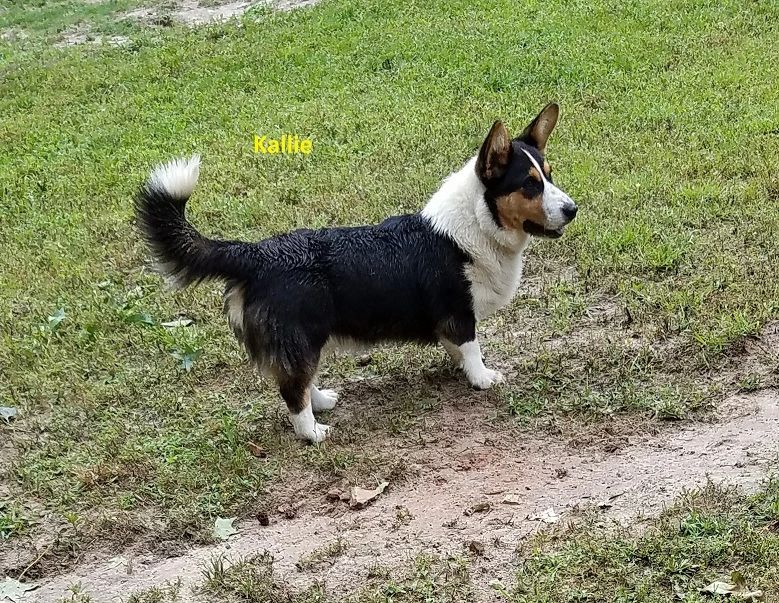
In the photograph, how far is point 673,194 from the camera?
6.26 m

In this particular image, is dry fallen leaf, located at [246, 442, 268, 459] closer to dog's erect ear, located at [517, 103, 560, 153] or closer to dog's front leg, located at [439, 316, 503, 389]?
dog's front leg, located at [439, 316, 503, 389]

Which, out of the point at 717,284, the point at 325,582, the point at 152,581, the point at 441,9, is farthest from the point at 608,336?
the point at 441,9

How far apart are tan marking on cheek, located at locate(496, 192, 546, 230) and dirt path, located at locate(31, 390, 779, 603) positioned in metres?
1.02

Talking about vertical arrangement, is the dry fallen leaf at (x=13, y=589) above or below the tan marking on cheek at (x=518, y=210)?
below

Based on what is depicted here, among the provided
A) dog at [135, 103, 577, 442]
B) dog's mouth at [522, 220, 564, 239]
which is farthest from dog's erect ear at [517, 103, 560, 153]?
dog's mouth at [522, 220, 564, 239]

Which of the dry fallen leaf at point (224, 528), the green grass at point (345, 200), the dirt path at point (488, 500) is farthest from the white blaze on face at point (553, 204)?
the dry fallen leaf at point (224, 528)

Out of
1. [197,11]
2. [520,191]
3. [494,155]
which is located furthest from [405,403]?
[197,11]

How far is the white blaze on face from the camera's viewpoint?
4.27 metres

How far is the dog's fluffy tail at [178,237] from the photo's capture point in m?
3.99

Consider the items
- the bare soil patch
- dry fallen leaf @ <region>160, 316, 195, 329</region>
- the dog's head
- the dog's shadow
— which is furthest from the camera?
the bare soil patch

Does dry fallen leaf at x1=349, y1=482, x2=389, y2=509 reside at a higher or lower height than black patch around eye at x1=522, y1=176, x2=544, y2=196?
lower

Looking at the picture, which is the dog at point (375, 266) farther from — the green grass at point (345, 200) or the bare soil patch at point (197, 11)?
the bare soil patch at point (197, 11)

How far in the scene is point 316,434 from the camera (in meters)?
4.31

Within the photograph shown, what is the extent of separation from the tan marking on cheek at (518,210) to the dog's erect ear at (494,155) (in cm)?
12
